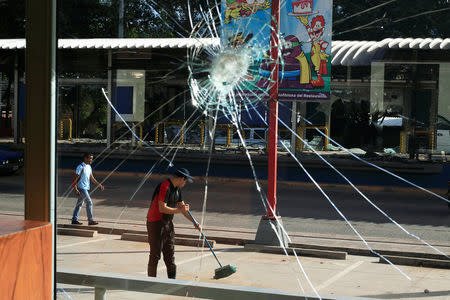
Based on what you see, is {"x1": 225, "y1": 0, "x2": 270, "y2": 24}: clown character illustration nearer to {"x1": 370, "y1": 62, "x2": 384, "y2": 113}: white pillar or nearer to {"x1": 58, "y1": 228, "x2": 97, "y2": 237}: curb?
{"x1": 58, "y1": 228, "x2": 97, "y2": 237}: curb

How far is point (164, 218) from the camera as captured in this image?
16.5ft

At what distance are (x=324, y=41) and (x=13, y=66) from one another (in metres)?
3.87

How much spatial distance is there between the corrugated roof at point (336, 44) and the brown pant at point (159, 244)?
1.59 metres

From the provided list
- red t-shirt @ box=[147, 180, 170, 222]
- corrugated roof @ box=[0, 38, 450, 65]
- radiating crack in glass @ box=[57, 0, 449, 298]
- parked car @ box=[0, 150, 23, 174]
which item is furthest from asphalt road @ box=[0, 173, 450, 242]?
radiating crack in glass @ box=[57, 0, 449, 298]

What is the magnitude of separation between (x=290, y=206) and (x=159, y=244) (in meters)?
5.78

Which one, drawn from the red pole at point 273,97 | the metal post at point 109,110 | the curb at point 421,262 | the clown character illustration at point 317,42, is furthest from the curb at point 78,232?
the clown character illustration at point 317,42

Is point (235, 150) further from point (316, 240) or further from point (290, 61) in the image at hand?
point (290, 61)

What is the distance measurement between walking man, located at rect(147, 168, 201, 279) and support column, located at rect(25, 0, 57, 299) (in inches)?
107

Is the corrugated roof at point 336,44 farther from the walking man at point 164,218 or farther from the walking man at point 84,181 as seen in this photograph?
the walking man at point 84,181

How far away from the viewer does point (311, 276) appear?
5.82 metres

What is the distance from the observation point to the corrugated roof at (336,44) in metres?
4.54

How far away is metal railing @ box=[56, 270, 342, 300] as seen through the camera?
84.7 inches

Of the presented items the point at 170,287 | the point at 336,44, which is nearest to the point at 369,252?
the point at 170,287

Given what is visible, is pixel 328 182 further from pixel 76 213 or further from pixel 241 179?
pixel 76 213
